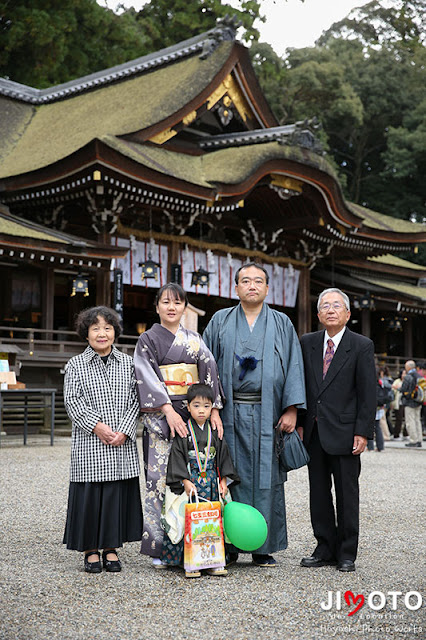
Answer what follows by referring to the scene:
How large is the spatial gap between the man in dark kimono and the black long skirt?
1.82ft

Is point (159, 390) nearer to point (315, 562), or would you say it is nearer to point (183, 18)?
point (315, 562)

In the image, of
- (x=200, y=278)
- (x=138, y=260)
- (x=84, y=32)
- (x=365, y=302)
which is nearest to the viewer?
(x=138, y=260)

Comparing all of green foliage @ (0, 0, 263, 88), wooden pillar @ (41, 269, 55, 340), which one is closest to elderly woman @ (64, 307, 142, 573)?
wooden pillar @ (41, 269, 55, 340)

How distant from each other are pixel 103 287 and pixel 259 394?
391 inches

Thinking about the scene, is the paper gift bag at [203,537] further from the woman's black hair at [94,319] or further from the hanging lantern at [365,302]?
the hanging lantern at [365,302]

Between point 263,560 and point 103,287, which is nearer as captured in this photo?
point 263,560

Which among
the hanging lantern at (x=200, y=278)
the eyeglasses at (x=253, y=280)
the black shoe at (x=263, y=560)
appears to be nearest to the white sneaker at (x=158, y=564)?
the black shoe at (x=263, y=560)

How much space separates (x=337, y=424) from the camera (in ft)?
13.0

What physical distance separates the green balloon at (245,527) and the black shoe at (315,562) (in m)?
0.34

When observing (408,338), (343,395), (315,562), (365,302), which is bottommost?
(315,562)

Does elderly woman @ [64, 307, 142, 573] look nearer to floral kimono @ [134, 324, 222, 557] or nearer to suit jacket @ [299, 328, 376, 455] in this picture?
floral kimono @ [134, 324, 222, 557]

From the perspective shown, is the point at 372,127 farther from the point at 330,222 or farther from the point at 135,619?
the point at 135,619

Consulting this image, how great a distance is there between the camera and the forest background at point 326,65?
21.8m

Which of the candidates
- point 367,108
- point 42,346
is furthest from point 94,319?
point 367,108
